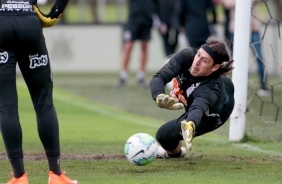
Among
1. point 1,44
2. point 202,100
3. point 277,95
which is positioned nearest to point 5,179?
point 1,44

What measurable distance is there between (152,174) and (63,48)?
16154mm

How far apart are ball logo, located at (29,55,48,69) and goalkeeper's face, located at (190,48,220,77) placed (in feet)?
5.53

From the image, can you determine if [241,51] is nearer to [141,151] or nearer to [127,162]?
[127,162]

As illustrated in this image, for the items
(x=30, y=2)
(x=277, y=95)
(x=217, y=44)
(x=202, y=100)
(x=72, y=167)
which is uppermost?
(x=30, y=2)

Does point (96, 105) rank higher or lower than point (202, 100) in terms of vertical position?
lower

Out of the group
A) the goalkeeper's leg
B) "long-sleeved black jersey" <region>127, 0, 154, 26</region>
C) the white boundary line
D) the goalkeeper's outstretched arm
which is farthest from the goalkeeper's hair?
"long-sleeved black jersey" <region>127, 0, 154, 26</region>

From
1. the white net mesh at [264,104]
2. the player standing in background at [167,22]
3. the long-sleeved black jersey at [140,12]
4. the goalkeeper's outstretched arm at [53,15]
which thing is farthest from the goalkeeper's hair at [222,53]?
the player standing in background at [167,22]

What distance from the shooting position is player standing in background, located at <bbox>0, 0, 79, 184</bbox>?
6359 millimetres

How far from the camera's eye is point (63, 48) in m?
23.1

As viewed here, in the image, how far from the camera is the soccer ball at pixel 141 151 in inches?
295

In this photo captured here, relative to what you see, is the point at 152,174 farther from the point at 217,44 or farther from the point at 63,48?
the point at 63,48

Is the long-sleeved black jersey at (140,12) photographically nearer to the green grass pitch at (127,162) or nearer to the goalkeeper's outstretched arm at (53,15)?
the green grass pitch at (127,162)

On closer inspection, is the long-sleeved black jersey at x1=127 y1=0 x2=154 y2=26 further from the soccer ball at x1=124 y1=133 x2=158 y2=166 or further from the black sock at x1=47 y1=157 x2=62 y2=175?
the black sock at x1=47 y1=157 x2=62 y2=175

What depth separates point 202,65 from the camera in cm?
Answer: 756
